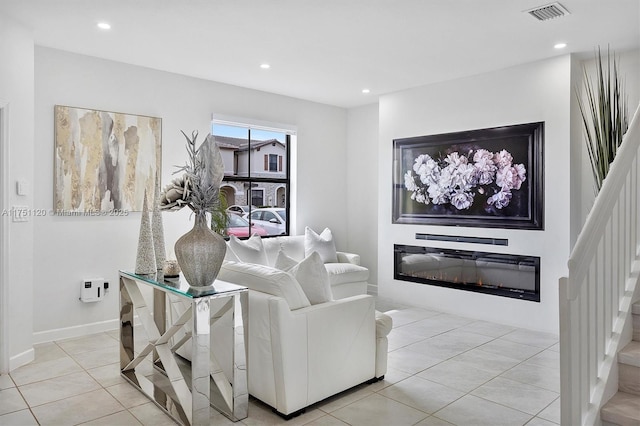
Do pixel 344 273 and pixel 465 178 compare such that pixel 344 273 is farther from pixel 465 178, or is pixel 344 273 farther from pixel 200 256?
pixel 200 256

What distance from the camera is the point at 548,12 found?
3.37m

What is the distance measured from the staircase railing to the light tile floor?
69 centimetres

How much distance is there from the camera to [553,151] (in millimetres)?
4438

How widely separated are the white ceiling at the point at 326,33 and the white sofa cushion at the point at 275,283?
1.92 meters

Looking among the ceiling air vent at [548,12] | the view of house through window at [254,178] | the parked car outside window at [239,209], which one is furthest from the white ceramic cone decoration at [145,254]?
the ceiling air vent at [548,12]

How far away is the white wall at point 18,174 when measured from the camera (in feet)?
11.4

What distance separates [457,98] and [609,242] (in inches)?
130

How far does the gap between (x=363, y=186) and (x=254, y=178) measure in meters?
Answer: 1.69

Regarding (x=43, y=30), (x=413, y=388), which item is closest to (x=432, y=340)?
(x=413, y=388)

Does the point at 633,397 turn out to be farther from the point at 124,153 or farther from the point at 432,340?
the point at 124,153

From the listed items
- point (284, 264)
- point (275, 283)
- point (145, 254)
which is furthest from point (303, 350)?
Answer: point (145, 254)

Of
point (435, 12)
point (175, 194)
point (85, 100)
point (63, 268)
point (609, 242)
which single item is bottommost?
A: point (63, 268)

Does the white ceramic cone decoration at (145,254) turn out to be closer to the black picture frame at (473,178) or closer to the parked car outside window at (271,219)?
the parked car outside window at (271,219)

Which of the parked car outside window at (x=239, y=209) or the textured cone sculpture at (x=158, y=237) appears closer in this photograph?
the textured cone sculpture at (x=158, y=237)
